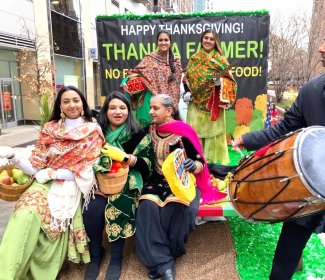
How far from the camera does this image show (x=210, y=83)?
3.49 m

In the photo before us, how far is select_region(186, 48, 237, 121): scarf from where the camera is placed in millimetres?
3453

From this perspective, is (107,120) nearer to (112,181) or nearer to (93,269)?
(112,181)

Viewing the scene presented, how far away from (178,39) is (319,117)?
419 centimetres

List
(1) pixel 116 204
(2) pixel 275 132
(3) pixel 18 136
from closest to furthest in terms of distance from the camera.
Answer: (2) pixel 275 132 → (1) pixel 116 204 → (3) pixel 18 136

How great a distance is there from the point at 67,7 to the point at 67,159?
13995mm

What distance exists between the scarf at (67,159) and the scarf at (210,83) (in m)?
1.46

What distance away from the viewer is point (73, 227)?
232cm

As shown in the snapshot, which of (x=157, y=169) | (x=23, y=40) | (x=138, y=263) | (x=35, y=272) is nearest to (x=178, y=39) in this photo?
(x=157, y=169)

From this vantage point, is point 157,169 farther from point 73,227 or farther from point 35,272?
point 35,272

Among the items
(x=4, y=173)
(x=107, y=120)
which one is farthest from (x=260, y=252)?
(x=4, y=173)

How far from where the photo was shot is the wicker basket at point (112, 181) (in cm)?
233

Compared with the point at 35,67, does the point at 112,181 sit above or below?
below

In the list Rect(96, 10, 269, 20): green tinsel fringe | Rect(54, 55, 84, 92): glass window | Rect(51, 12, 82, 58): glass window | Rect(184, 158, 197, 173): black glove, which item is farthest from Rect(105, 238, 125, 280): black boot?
Rect(51, 12, 82, 58): glass window

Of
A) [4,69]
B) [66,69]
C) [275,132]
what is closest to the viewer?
[275,132]
